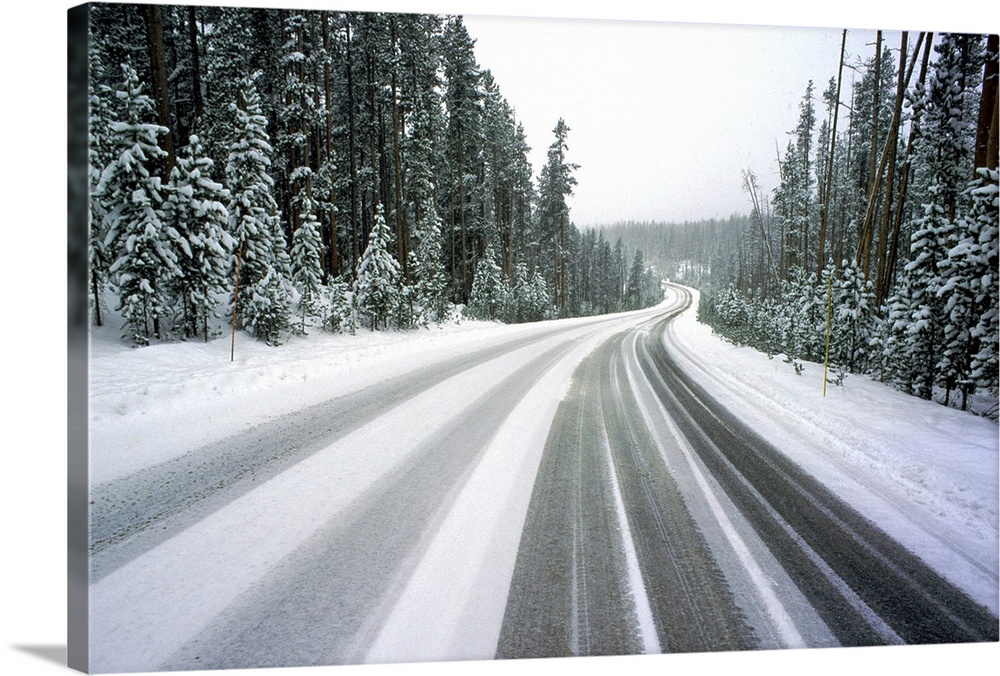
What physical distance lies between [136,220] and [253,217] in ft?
2.48

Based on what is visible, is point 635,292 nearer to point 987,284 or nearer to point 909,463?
point 987,284

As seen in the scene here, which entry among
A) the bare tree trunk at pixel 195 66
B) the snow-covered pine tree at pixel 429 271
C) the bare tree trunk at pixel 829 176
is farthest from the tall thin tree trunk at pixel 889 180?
the bare tree trunk at pixel 195 66

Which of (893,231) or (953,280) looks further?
(893,231)

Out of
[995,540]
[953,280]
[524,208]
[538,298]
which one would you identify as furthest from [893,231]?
[538,298]

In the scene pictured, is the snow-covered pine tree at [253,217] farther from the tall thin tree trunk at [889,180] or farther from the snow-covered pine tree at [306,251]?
the tall thin tree trunk at [889,180]

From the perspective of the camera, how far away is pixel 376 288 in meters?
8.83

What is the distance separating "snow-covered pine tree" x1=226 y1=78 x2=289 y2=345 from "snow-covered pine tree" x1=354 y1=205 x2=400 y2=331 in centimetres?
362

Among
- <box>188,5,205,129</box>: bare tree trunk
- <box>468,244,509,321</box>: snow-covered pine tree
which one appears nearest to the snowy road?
<box>188,5,205,129</box>: bare tree trunk

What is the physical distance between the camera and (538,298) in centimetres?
1908

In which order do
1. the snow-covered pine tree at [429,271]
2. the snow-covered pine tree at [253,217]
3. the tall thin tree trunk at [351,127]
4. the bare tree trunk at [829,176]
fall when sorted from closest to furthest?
the snow-covered pine tree at [253,217] < the bare tree trunk at [829,176] < the tall thin tree trunk at [351,127] < the snow-covered pine tree at [429,271]

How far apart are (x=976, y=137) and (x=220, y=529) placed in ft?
18.4

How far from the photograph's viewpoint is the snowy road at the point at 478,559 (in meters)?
1.86

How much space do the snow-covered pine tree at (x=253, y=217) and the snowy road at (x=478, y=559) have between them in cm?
121

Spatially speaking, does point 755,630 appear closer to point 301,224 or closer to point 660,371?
point 301,224
